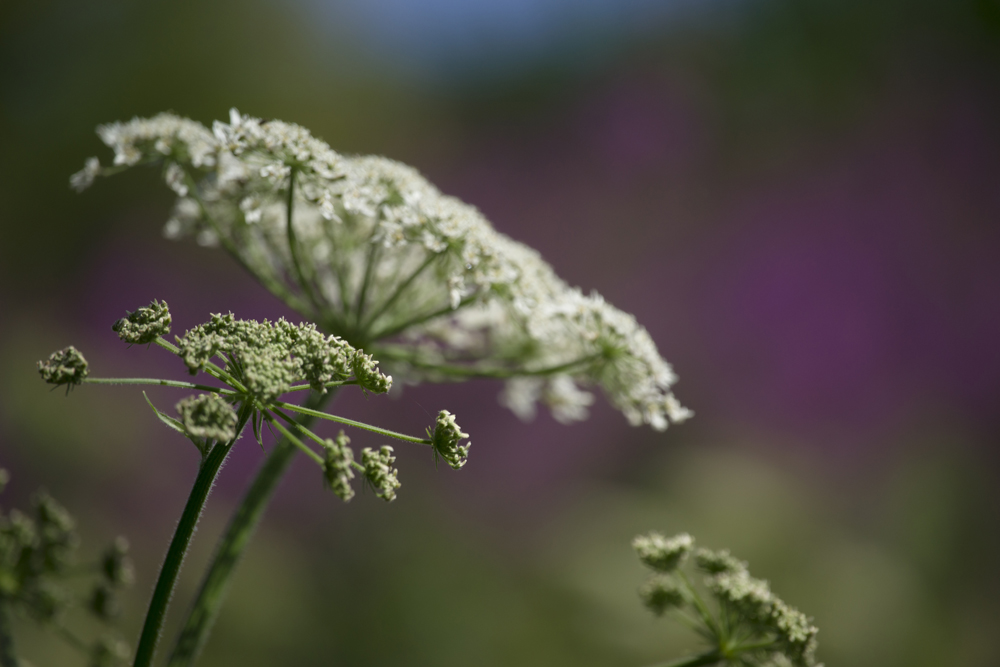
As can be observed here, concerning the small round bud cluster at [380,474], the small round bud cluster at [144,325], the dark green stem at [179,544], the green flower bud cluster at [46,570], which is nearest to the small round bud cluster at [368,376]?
the small round bud cluster at [380,474]

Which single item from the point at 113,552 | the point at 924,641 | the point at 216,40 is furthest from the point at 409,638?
the point at 216,40

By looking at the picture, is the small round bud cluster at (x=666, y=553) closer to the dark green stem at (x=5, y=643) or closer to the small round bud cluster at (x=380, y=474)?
the small round bud cluster at (x=380, y=474)

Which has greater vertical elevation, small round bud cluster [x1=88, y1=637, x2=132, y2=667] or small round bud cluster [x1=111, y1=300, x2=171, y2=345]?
small round bud cluster [x1=111, y1=300, x2=171, y2=345]

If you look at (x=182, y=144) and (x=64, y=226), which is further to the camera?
(x=64, y=226)

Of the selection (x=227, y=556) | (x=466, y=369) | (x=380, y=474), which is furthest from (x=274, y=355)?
(x=466, y=369)

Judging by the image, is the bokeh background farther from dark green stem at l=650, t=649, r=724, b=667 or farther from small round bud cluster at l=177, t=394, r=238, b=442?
small round bud cluster at l=177, t=394, r=238, b=442

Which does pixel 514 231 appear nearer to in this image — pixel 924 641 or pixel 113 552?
pixel 924 641

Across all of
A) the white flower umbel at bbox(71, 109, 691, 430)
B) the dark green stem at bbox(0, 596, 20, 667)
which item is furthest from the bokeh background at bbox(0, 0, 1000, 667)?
the dark green stem at bbox(0, 596, 20, 667)
